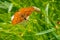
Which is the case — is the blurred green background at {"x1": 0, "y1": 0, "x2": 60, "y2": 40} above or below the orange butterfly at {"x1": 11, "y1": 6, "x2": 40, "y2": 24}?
below

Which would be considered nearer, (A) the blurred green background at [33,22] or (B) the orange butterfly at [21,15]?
(A) the blurred green background at [33,22]

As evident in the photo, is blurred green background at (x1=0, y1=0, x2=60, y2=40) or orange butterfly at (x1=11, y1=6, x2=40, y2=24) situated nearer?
blurred green background at (x1=0, y1=0, x2=60, y2=40)

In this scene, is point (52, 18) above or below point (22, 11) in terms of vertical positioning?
below

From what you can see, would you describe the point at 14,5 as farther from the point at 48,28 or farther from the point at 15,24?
the point at 48,28

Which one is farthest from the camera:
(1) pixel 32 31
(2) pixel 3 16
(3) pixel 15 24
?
(2) pixel 3 16

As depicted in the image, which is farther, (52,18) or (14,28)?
(52,18)

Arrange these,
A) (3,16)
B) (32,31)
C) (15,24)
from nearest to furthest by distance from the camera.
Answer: (32,31) < (15,24) < (3,16)

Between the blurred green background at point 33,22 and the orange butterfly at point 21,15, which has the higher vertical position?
the orange butterfly at point 21,15

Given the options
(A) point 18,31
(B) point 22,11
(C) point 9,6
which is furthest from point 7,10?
(A) point 18,31
